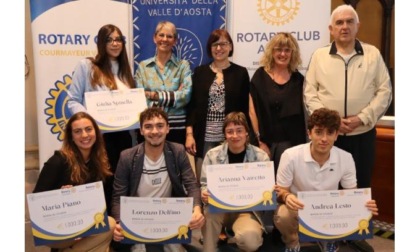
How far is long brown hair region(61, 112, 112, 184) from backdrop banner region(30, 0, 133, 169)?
3.52ft

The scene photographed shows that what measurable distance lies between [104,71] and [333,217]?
199 centimetres

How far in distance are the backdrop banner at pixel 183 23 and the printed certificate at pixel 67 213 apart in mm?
1647

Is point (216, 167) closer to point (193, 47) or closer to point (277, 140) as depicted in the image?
point (277, 140)

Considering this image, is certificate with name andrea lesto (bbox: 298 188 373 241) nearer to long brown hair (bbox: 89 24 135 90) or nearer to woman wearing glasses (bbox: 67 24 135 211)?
woman wearing glasses (bbox: 67 24 135 211)

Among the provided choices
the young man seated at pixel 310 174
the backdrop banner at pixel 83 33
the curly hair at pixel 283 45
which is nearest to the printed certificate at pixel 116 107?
the backdrop banner at pixel 83 33

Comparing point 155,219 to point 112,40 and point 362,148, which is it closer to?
point 112,40

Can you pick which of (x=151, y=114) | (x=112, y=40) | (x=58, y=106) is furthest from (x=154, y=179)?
(x=58, y=106)

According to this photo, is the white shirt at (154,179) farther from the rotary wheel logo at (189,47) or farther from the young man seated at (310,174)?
the rotary wheel logo at (189,47)

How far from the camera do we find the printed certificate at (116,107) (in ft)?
11.0

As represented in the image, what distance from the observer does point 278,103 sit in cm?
351

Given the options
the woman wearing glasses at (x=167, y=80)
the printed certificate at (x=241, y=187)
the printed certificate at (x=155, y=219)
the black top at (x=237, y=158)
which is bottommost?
the printed certificate at (x=155, y=219)

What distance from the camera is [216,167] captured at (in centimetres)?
301

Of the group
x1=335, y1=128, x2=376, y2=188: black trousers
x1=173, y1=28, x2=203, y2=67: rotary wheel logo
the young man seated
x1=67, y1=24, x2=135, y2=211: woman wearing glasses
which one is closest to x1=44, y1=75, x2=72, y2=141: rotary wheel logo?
x1=67, y1=24, x2=135, y2=211: woman wearing glasses

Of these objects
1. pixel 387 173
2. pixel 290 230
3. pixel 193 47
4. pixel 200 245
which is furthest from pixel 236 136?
pixel 387 173
